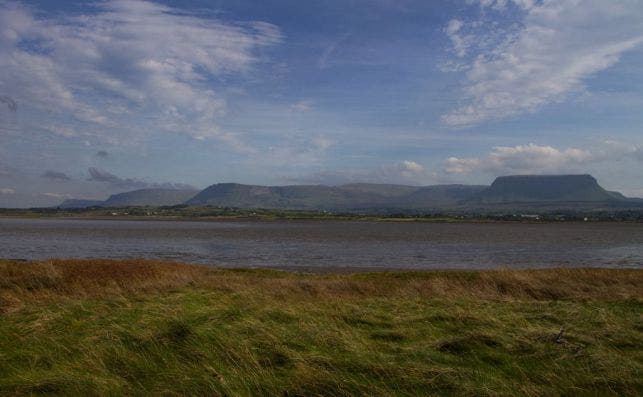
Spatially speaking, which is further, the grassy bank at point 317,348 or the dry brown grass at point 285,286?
the dry brown grass at point 285,286

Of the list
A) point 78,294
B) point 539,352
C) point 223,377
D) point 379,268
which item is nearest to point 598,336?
point 539,352

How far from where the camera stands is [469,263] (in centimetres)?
5303

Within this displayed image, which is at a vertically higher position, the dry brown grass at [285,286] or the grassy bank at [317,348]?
the grassy bank at [317,348]

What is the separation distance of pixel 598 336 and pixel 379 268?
37.4 meters

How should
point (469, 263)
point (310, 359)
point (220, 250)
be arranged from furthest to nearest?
point (220, 250), point (469, 263), point (310, 359)

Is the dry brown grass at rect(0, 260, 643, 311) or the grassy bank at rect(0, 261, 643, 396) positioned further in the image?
the dry brown grass at rect(0, 260, 643, 311)

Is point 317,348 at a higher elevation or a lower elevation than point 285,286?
higher

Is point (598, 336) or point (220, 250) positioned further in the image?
point (220, 250)

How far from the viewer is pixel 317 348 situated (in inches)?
353

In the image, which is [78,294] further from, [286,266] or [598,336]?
[286,266]

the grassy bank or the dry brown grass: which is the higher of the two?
the grassy bank

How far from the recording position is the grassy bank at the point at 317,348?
712cm

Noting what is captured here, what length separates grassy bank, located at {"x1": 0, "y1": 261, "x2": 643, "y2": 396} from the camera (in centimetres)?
712

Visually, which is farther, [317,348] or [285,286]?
[285,286]
